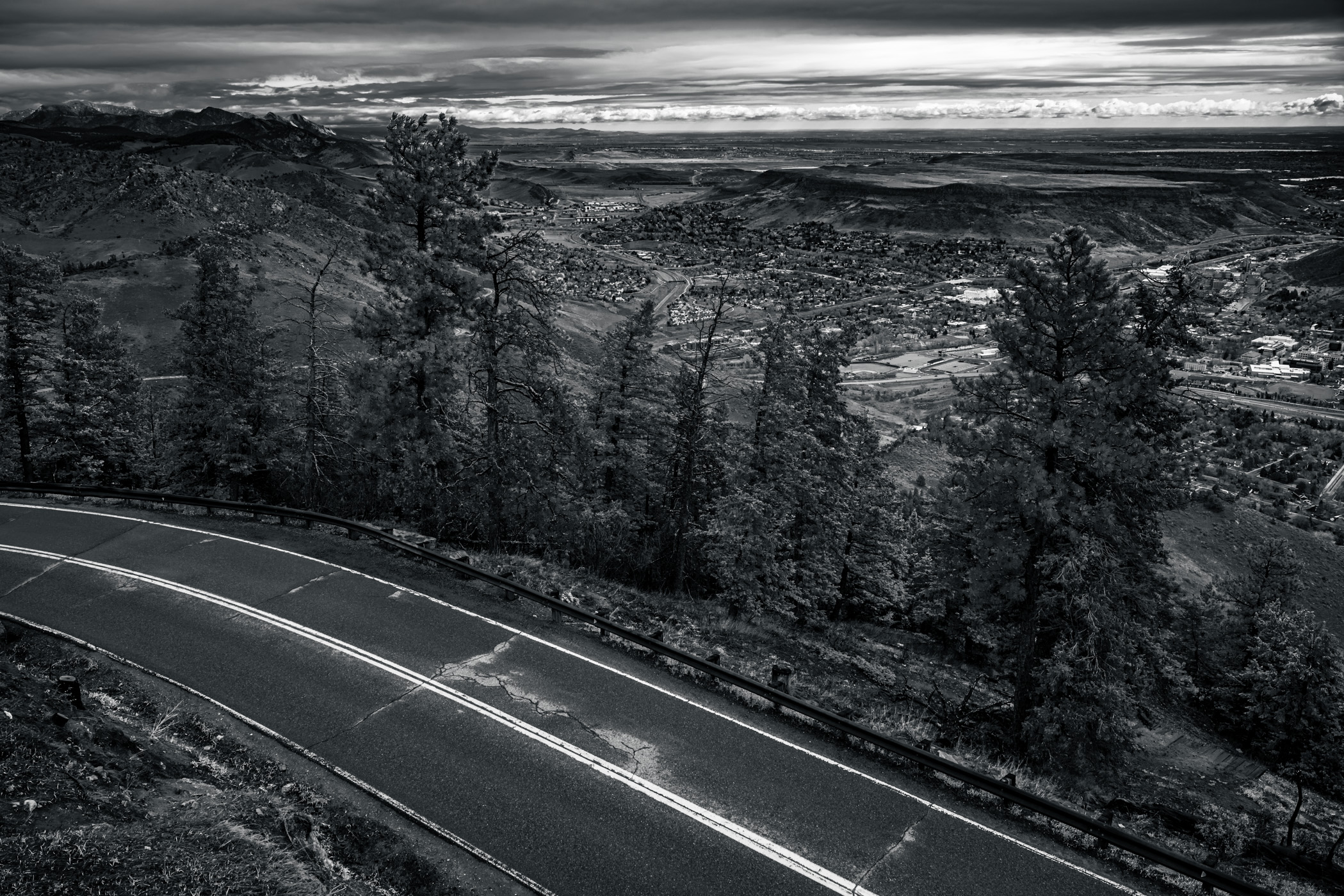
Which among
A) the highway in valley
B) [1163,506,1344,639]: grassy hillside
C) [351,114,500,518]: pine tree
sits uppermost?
[351,114,500,518]: pine tree

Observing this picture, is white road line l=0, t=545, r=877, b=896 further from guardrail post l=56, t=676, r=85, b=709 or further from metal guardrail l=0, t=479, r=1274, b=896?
guardrail post l=56, t=676, r=85, b=709

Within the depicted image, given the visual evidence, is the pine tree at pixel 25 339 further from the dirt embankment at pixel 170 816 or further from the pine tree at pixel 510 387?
the dirt embankment at pixel 170 816

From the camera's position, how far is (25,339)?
3200 cm

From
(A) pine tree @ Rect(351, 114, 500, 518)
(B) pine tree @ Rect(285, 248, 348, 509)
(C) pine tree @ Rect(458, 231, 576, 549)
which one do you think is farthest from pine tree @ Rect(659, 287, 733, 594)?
(B) pine tree @ Rect(285, 248, 348, 509)

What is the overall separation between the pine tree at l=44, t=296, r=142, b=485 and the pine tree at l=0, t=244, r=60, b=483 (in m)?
0.81

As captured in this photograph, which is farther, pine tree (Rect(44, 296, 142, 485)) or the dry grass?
pine tree (Rect(44, 296, 142, 485))

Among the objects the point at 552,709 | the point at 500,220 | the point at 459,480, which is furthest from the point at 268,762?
the point at 500,220

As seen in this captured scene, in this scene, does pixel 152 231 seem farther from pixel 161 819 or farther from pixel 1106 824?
pixel 1106 824

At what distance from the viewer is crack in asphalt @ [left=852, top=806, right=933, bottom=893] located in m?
9.40

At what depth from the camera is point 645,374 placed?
31.5m

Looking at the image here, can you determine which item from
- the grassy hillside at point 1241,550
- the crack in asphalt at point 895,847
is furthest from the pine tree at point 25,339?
the grassy hillside at point 1241,550

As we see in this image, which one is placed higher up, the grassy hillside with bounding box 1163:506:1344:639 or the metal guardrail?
the metal guardrail

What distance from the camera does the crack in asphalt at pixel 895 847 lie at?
940 cm

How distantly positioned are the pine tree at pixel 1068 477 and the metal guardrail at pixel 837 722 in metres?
8.83
